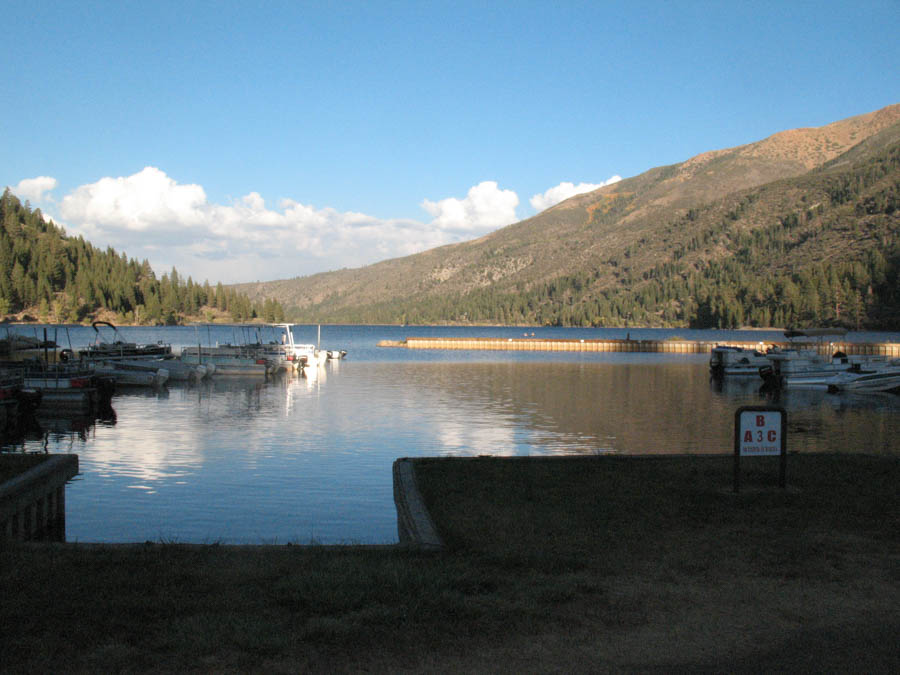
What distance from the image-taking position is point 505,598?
6578 millimetres

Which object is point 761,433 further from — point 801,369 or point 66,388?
point 801,369

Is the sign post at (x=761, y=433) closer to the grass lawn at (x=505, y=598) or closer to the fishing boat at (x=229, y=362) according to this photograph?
the grass lawn at (x=505, y=598)

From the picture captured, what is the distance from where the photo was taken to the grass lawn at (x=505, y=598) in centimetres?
544

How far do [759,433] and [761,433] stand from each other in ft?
0.13

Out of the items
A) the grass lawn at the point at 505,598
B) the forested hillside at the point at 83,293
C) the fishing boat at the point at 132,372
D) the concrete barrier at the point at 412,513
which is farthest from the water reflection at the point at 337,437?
the forested hillside at the point at 83,293

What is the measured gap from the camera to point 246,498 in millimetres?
14984

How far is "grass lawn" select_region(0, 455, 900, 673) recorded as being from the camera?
5438 mm

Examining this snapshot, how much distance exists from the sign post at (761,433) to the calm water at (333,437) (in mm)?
5507

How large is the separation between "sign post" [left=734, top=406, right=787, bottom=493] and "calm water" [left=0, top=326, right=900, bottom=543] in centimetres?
551

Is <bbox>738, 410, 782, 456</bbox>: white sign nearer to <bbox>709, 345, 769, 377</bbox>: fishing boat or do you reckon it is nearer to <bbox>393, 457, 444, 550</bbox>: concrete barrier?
<bbox>393, 457, 444, 550</bbox>: concrete barrier

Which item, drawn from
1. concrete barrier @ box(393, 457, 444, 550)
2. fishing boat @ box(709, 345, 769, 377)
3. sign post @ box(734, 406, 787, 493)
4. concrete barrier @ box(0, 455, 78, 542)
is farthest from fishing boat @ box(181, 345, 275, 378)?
sign post @ box(734, 406, 787, 493)

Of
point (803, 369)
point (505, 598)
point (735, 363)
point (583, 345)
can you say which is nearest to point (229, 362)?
point (735, 363)

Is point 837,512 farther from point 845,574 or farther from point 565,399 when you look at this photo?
point 565,399

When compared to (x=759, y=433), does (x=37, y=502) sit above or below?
below
